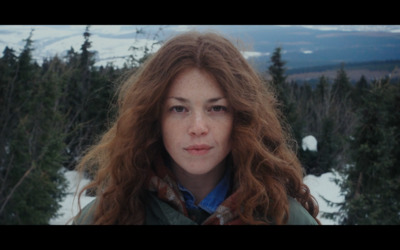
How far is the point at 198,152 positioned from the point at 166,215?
385mm

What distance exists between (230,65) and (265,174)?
0.70 m

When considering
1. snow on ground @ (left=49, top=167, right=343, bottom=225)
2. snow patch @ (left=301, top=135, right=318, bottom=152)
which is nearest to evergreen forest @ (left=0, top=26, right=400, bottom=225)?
snow on ground @ (left=49, top=167, right=343, bottom=225)

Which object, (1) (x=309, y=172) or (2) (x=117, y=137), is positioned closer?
(2) (x=117, y=137)

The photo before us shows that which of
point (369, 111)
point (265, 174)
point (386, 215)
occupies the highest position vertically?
point (265, 174)

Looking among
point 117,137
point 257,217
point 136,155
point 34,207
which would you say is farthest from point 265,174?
point 34,207

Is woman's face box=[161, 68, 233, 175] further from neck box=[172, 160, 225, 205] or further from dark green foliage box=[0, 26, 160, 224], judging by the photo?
dark green foliage box=[0, 26, 160, 224]

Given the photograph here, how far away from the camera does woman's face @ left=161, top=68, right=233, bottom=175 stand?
190 centimetres

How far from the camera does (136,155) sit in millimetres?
2139

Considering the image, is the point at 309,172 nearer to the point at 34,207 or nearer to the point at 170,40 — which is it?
the point at 34,207

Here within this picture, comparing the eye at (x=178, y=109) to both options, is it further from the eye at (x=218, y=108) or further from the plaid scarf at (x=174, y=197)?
the plaid scarf at (x=174, y=197)

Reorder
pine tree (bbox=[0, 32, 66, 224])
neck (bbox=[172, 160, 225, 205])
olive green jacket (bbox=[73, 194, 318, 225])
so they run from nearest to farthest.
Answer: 1. olive green jacket (bbox=[73, 194, 318, 225])
2. neck (bbox=[172, 160, 225, 205])
3. pine tree (bbox=[0, 32, 66, 224])

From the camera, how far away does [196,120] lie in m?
1.87

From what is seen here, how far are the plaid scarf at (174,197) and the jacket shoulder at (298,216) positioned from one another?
0.32 meters

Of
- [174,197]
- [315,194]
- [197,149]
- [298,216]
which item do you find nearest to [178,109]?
[197,149]
